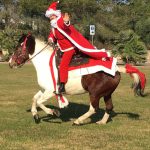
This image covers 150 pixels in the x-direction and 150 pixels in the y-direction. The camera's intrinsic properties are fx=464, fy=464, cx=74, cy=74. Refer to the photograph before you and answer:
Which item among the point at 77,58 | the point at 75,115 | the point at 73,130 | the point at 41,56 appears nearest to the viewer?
the point at 73,130

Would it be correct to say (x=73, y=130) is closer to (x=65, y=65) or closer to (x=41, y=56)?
(x=65, y=65)

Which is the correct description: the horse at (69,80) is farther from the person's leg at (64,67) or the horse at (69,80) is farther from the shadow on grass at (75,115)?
the shadow on grass at (75,115)

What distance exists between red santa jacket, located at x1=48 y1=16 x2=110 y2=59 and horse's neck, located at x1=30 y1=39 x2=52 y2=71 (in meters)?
0.41

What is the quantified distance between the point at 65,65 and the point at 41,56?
80 centimetres

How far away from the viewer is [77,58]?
1071 cm

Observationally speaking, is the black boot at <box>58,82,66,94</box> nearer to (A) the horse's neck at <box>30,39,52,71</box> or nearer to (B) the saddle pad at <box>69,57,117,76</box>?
(B) the saddle pad at <box>69,57,117,76</box>

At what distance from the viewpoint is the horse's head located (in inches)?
432

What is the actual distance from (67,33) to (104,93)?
1.60 m

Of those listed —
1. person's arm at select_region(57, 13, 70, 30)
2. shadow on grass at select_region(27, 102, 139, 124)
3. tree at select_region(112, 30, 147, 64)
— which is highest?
person's arm at select_region(57, 13, 70, 30)

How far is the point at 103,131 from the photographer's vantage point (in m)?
9.88

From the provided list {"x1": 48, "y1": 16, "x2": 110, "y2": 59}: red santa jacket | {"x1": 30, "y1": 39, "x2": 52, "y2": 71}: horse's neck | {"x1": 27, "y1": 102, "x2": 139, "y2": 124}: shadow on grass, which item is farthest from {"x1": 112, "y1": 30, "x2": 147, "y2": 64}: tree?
{"x1": 48, "y1": 16, "x2": 110, "y2": 59}: red santa jacket

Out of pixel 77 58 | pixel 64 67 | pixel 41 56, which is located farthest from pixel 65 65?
pixel 41 56

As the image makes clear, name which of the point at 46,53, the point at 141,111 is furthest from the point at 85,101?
the point at 46,53

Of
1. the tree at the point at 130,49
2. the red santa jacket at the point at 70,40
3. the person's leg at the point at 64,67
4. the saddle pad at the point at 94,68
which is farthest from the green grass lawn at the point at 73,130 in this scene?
the tree at the point at 130,49
